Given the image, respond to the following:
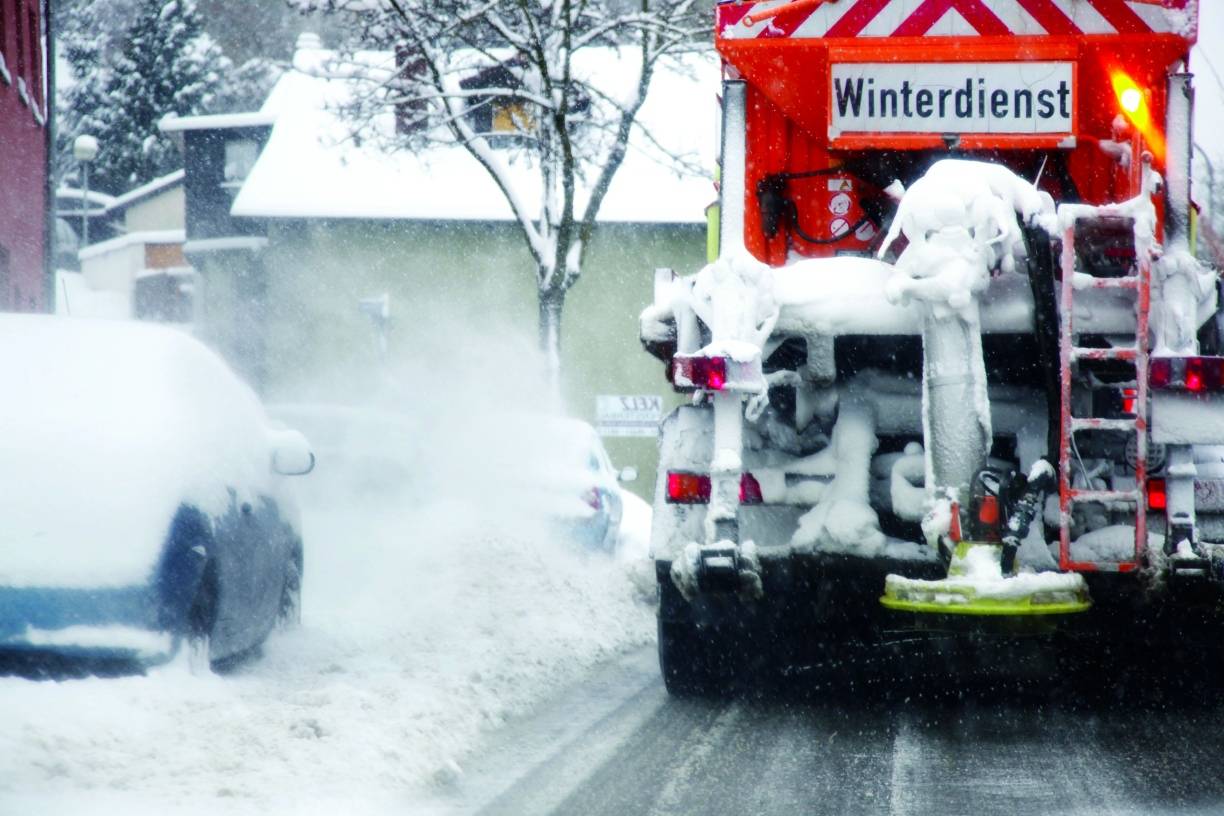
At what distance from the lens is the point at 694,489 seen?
6.54 metres

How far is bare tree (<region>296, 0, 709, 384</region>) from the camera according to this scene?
20484 mm

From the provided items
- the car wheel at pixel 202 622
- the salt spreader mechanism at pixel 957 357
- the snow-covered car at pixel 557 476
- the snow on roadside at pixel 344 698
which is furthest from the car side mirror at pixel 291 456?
the snow-covered car at pixel 557 476

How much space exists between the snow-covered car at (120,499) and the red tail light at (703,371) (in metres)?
1.70

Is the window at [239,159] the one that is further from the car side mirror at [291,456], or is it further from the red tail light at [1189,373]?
the red tail light at [1189,373]

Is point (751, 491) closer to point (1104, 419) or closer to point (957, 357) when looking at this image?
point (957, 357)

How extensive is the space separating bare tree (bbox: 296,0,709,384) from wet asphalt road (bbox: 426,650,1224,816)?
44.6 feet

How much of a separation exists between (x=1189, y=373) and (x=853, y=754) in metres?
1.72

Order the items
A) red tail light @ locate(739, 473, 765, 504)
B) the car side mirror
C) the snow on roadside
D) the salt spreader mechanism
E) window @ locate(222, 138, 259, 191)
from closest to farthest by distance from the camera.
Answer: the snow on roadside
the salt spreader mechanism
red tail light @ locate(739, 473, 765, 504)
the car side mirror
window @ locate(222, 138, 259, 191)

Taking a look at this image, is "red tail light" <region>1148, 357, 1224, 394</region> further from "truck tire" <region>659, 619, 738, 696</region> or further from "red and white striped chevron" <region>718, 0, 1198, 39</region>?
"truck tire" <region>659, 619, 738, 696</region>

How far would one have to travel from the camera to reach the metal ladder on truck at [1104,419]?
5.84 m

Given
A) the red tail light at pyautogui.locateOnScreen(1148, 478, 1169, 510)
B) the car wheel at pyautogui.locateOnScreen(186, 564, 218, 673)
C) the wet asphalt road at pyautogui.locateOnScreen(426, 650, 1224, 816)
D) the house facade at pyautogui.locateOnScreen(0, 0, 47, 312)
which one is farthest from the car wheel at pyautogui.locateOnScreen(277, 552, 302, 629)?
the house facade at pyautogui.locateOnScreen(0, 0, 47, 312)

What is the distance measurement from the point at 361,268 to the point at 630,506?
14.8 m

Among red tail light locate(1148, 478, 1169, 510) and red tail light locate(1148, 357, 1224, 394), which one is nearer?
red tail light locate(1148, 357, 1224, 394)

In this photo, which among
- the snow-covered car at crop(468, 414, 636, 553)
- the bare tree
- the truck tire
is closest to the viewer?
the truck tire
